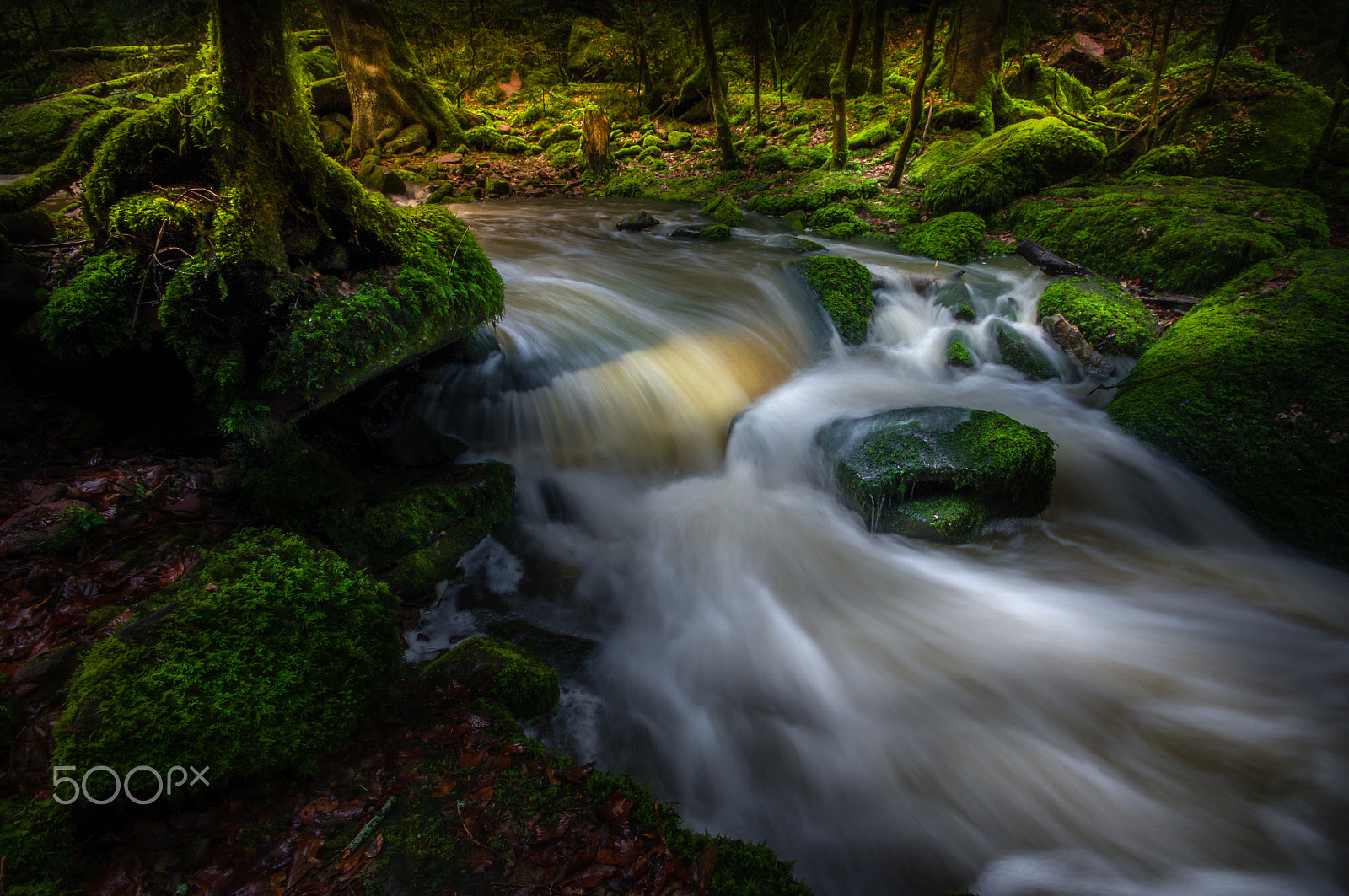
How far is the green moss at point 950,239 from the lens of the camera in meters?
9.52

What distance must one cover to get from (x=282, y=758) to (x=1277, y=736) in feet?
17.1

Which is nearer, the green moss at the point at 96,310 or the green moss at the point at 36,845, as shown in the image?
the green moss at the point at 36,845

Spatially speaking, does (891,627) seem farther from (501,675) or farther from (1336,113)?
(1336,113)

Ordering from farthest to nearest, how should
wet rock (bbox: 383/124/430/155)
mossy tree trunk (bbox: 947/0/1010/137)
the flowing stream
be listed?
wet rock (bbox: 383/124/430/155) → mossy tree trunk (bbox: 947/0/1010/137) → the flowing stream

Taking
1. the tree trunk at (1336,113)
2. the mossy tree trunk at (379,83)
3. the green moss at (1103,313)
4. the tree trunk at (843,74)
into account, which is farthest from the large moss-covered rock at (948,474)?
the mossy tree trunk at (379,83)

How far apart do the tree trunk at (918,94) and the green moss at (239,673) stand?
39.1ft

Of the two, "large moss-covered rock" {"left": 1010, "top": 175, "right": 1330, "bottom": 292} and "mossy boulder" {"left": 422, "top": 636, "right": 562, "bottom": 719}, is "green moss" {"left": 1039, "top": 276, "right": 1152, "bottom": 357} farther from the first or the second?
"mossy boulder" {"left": 422, "top": 636, "right": 562, "bottom": 719}

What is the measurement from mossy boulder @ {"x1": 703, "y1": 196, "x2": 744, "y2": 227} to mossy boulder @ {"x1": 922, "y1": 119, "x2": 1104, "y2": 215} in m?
3.99

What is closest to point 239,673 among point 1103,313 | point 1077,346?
point 1077,346

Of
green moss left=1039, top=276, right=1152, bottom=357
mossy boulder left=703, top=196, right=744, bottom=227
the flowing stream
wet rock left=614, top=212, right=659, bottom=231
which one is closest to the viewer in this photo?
the flowing stream

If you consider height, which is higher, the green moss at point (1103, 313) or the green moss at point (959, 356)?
the green moss at point (1103, 313)

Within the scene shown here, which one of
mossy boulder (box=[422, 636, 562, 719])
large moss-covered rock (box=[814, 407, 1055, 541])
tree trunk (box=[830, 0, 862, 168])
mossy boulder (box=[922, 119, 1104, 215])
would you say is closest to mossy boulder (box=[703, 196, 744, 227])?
tree trunk (box=[830, 0, 862, 168])

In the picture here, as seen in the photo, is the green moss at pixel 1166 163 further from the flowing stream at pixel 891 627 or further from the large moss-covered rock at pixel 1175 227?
the flowing stream at pixel 891 627

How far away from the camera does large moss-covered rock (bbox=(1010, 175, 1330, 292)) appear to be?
6.84m
